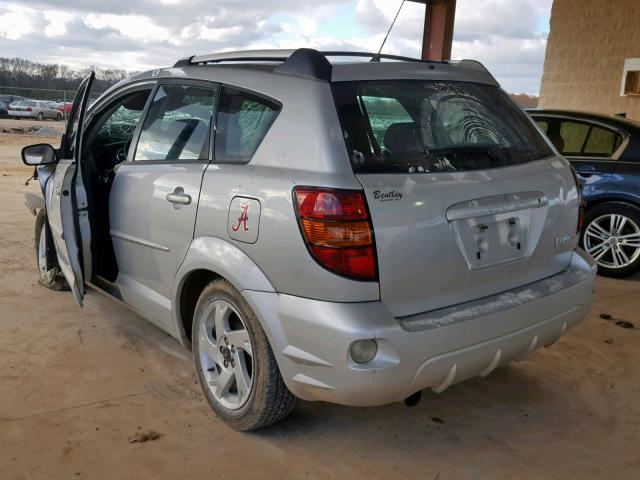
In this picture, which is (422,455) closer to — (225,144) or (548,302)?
(548,302)

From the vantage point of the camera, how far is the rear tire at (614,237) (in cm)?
562

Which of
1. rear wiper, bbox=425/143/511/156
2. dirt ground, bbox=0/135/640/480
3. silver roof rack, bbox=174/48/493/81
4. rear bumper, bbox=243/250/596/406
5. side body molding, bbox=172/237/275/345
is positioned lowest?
dirt ground, bbox=0/135/640/480

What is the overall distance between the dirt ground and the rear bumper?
438 mm

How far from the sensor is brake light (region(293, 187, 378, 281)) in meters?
2.29

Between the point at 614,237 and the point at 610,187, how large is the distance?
1.53 ft

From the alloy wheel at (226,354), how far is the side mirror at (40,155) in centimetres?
170

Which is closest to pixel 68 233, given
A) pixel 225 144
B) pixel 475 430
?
pixel 225 144

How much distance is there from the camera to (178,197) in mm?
2982

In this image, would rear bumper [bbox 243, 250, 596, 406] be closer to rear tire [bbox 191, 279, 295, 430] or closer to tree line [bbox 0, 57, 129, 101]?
rear tire [bbox 191, 279, 295, 430]

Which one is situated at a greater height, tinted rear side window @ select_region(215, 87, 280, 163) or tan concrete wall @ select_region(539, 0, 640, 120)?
tan concrete wall @ select_region(539, 0, 640, 120)

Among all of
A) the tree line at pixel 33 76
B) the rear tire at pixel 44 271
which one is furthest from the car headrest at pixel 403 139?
the tree line at pixel 33 76

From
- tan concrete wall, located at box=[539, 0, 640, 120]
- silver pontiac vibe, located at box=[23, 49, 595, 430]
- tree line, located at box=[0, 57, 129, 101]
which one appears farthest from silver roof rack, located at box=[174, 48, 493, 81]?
tree line, located at box=[0, 57, 129, 101]

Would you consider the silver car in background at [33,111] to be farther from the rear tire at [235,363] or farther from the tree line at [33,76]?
the rear tire at [235,363]

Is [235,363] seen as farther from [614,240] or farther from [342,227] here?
[614,240]
